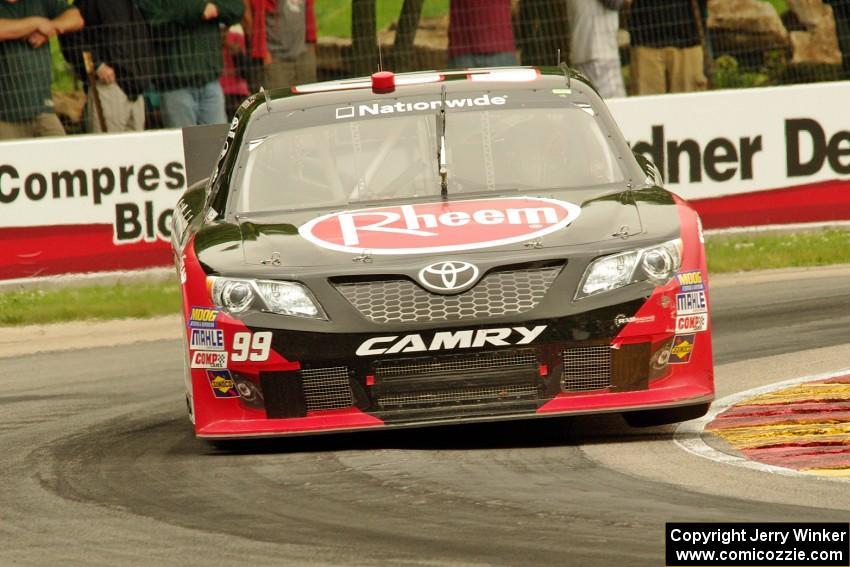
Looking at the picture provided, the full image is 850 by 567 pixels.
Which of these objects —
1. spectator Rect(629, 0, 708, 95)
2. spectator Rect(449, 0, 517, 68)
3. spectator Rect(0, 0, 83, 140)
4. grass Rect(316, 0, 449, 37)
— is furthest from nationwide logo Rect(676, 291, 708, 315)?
grass Rect(316, 0, 449, 37)

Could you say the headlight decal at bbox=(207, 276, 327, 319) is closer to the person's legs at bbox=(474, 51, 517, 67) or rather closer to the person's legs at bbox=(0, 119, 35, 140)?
the person's legs at bbox=(0, 119, 35, 140)

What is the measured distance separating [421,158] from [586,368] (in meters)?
1.54

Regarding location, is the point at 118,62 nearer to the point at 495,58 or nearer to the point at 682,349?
the point at 495,58

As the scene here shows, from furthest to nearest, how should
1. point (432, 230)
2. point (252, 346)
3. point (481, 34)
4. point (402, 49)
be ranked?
point (402, 49) < point (481, 34) < point (432, 230) < point (252, 346)

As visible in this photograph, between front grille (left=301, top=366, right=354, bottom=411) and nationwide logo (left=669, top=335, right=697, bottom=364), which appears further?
nationwide logo (left=669, top=335, right=697, bottom=364)

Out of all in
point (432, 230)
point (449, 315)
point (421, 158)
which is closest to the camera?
point (449, 315)

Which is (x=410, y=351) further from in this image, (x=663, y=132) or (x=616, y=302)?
(x=663, y=132)

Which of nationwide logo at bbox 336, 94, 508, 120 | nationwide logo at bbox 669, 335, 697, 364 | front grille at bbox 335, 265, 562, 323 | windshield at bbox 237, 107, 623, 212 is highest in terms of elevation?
nationwide logo at bbox 336, 94, 508, 120

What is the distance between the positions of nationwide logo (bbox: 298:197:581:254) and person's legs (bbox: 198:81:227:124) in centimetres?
732

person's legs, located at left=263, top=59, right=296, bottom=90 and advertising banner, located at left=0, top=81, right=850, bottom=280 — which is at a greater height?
person's legs, located at left=263, top=59, right=296, bottom=90

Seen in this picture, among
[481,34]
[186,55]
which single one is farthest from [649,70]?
[186,55]

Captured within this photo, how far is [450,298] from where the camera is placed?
6.72 metres

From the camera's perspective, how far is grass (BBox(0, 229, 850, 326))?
12.8m

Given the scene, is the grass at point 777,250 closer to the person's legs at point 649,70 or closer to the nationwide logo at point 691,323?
the person's legs at point 649,70
